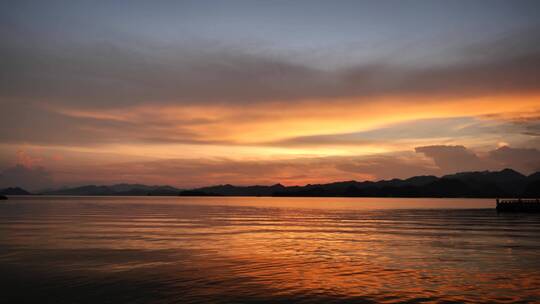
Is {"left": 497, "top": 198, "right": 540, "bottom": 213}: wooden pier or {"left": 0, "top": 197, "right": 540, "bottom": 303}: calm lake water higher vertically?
{"left": 0, "top": 197, "right": 540, "bottom": 303}: calm lake water

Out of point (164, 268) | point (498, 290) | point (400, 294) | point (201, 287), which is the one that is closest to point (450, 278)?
point (498, 290)

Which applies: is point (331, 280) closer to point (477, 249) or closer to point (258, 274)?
point (258, 274)

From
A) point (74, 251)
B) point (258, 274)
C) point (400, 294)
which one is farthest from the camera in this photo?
point (74, 251)

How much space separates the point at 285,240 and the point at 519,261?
69.5 ft

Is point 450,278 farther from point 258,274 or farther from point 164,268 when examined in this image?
point 164,268

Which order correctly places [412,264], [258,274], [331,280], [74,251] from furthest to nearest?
[74,251], [412,264], [258,274], [331,280]

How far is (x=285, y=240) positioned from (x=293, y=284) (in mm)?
20964

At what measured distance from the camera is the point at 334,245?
40.2 meters

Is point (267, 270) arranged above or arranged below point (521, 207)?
above

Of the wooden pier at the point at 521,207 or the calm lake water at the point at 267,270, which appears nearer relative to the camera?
the calm lake water at the point at 267,270

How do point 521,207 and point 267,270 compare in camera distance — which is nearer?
point 267,270

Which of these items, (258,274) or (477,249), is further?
(477,249)

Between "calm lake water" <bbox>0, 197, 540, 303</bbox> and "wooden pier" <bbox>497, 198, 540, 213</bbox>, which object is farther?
"wooden pier" <bbox>497, 198, 540, 213</bbox>

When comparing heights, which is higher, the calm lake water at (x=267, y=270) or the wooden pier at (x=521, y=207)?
the calm lake water at (x=267, y=270)
